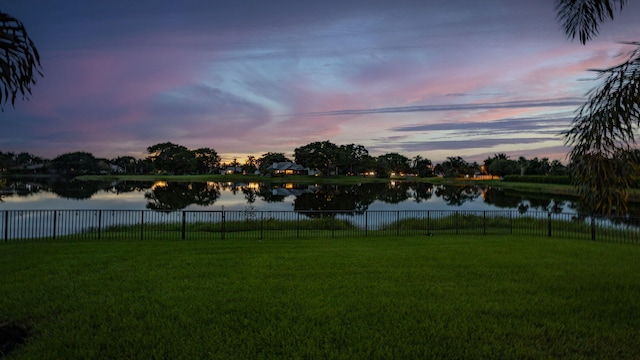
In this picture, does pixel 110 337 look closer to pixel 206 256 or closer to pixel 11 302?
pixel 11 302

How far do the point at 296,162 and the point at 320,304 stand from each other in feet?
448

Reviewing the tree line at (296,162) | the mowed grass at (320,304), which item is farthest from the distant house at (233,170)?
the mowed grass at (320,304)

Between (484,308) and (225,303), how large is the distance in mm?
4704

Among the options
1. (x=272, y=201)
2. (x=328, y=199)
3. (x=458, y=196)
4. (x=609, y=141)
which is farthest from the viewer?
(x=458, y=196)

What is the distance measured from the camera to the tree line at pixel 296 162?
125188 mm

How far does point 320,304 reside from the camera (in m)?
6.89

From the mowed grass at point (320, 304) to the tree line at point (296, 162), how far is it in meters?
104

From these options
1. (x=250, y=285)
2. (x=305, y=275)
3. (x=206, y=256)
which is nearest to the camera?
(x=250, y=285)

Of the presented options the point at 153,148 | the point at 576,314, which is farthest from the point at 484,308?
the point at 153,148

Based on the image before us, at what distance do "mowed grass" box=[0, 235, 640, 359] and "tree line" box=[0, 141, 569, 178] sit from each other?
10415cm

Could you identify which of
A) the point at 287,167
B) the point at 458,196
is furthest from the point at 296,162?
the point at 458,196

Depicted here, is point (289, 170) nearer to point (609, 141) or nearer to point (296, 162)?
point (296, 162)

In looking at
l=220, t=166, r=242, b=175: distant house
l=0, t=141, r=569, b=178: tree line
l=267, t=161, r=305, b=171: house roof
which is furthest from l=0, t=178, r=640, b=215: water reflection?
l=220, t=166, r=242, b=175: distant house

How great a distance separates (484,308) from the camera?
267 inches
